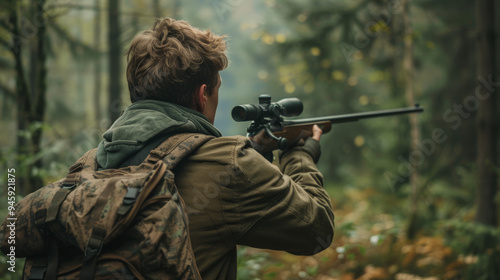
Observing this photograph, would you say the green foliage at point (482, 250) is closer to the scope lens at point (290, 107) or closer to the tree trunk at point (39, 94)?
the scope lens at point (290, 107)

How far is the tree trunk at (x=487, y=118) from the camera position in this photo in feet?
18.9

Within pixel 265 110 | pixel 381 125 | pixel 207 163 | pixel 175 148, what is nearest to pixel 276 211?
pixel 207 163

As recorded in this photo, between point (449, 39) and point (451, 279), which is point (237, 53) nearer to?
point (449, 39)

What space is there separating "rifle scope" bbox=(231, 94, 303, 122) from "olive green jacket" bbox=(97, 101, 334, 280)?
21.7 inches

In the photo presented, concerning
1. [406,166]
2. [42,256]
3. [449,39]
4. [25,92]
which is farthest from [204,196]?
[449,39]

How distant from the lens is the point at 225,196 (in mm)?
1869

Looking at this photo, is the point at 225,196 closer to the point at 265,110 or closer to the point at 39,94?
the point at 265,110

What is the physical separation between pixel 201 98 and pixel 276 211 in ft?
2.23

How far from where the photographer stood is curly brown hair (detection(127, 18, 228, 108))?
2.06 metres

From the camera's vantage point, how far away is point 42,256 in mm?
1694

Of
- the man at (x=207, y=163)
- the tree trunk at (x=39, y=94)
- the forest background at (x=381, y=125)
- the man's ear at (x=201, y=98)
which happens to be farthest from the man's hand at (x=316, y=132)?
the tree trunk at (x=39, y=94)

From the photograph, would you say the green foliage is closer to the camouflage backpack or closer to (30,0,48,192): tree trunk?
the camouflage backpack

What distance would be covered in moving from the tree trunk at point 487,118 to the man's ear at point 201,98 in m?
4.87

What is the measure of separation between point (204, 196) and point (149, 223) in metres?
0.31
